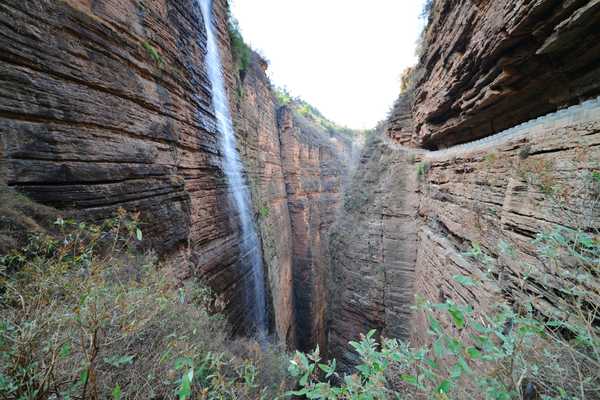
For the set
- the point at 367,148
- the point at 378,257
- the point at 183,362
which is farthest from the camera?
the point at 367,148

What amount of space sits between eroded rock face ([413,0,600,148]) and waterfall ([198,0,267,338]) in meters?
5.45

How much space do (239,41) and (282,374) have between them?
10.4 meters

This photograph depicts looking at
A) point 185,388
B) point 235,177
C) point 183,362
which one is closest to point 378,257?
point 235,177

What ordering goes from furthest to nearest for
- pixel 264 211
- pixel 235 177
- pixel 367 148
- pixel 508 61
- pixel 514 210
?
pixel 264 211, pixel 367 148, pixel 235 177, pixel 508 61, pixel 514 210

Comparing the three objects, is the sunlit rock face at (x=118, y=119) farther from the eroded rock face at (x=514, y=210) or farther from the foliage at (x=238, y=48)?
the eroded rock face at (x=514, y=210)

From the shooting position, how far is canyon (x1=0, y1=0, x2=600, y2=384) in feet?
6.80

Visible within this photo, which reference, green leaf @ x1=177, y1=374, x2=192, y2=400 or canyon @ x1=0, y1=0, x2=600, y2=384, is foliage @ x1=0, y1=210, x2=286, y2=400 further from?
canyon @ x1=0, y1=0, x2=600, y2=384

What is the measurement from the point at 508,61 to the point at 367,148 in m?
5.52

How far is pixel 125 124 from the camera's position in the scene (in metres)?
3.25

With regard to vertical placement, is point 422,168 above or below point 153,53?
below

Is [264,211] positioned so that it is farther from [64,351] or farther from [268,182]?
[64,351]

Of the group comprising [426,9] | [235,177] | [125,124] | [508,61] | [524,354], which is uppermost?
[426,9]

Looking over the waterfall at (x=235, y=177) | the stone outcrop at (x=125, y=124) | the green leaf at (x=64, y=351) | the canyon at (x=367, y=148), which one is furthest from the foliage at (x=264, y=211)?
the green leaf at (x=64, y=351)

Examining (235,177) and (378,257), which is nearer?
(378,257)
